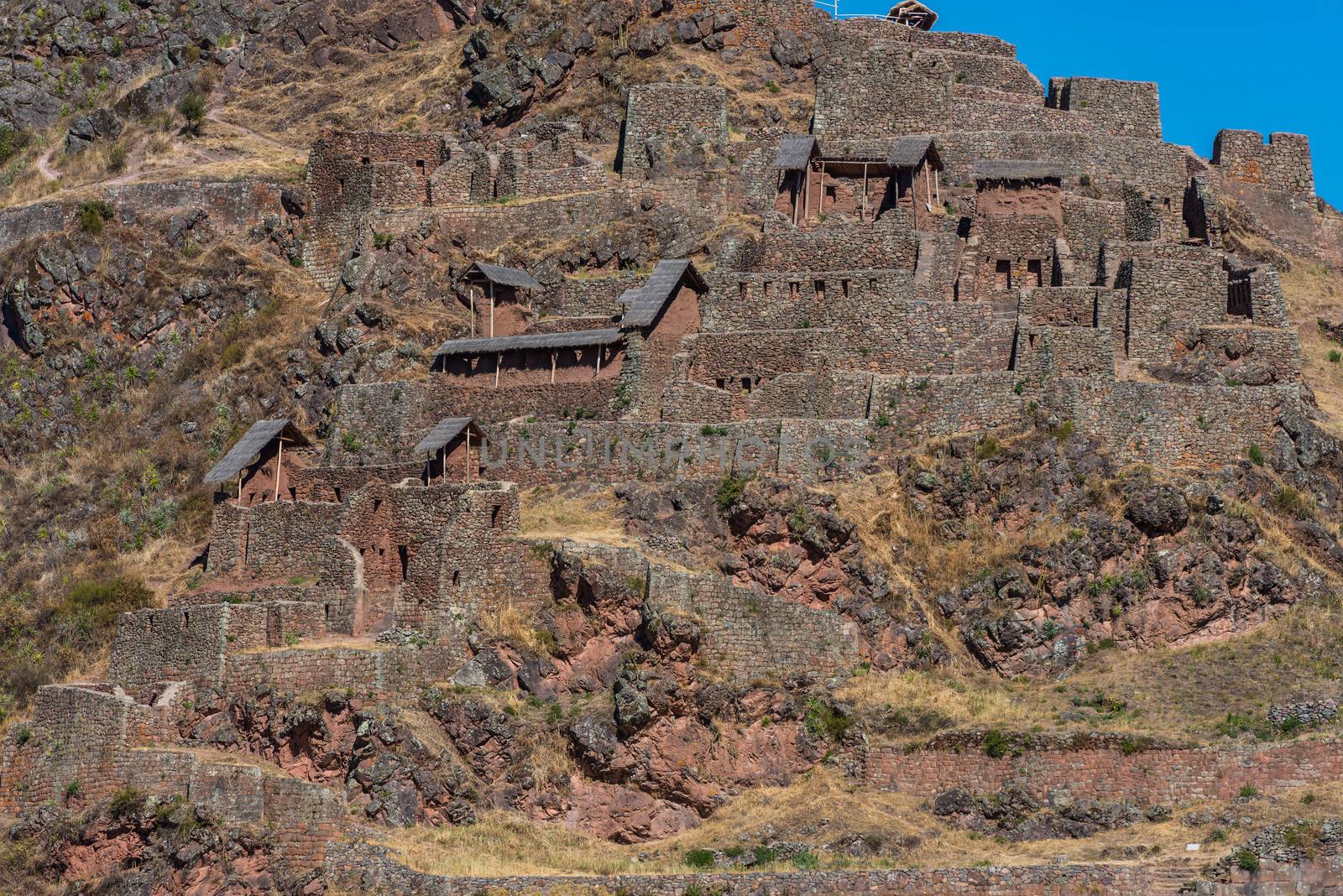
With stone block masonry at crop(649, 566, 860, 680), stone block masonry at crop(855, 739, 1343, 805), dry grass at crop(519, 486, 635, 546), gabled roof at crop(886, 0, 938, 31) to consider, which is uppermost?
gabled roof at crop(886, 0, 938, 31)

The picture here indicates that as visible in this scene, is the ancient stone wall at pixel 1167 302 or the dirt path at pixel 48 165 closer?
the ancient stone wall at pixel 1167 302

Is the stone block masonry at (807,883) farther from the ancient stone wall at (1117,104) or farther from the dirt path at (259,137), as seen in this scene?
the dirt path at (259,137)

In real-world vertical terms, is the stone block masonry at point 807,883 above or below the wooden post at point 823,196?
below

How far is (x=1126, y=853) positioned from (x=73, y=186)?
45.0m

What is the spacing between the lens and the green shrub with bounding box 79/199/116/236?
226 ft

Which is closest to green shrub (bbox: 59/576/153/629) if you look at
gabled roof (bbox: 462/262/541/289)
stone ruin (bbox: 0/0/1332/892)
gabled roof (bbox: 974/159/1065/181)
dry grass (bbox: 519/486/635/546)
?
stone ruin (bbox: 0/0/1332/892)

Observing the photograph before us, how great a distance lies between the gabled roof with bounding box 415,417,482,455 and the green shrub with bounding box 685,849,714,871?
14.1m

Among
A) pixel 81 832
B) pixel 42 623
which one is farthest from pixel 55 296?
pixel 81 832

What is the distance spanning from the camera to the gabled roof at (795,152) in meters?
63.6

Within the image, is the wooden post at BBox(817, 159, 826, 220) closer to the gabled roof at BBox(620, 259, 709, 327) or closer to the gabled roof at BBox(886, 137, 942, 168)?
the gabled roof at BBox(886, 137, 942, 168)

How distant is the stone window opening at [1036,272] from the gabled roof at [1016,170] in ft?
9.40

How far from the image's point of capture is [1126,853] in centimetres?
4316

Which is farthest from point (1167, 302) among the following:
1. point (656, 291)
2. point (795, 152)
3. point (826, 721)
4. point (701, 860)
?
point (701, 860)

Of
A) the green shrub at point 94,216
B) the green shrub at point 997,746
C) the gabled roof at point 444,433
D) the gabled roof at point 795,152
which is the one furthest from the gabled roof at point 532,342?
the green shrub at point 997,746
